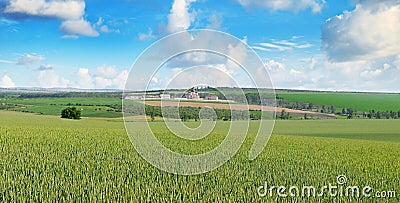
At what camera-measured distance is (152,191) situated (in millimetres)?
8719

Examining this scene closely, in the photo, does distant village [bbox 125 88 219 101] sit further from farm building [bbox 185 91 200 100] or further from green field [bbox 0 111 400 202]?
green field [bbox 0 111 400 202]

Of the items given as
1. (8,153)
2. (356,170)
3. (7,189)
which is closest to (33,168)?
(7,189)

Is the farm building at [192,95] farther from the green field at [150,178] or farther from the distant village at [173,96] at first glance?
the green field at [150,178]

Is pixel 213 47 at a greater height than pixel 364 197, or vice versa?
pixel 213 47

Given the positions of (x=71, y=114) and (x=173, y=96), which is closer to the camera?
(x=173, y=96)

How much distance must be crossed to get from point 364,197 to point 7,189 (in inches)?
344

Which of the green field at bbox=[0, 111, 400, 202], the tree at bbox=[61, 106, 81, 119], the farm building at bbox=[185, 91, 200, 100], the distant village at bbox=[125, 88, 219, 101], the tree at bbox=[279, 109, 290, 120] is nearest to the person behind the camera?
the green field at bbox=[0, 111, 400, 202]

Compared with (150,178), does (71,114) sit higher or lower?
lower

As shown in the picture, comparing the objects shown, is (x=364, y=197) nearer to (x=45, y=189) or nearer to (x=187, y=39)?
(x=187, y=39)

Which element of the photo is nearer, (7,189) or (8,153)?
(7,189)

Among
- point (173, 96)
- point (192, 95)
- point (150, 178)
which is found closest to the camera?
point (150, 178)

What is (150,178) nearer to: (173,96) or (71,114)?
(173,96)

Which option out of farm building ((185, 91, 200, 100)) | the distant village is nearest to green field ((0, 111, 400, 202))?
the distant village

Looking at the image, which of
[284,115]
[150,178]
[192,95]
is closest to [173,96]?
[192,95]
